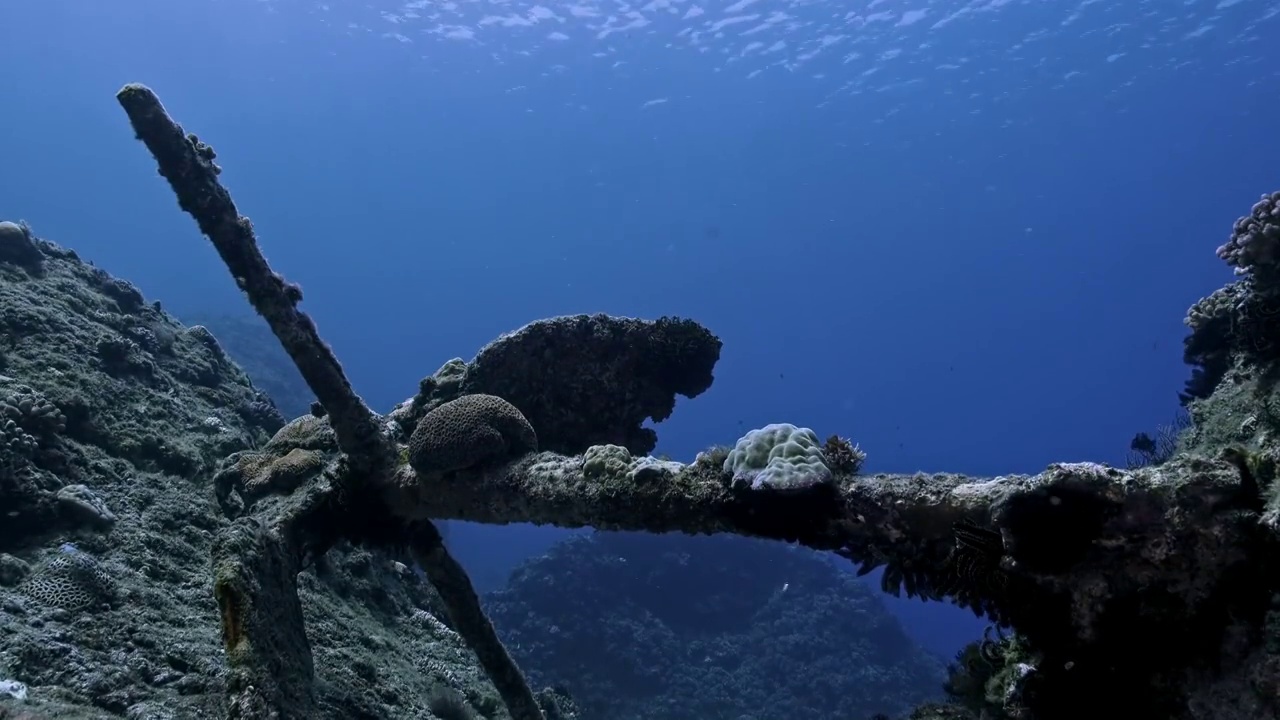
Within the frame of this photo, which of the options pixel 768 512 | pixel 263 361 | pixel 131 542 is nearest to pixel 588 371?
pixel 768 512

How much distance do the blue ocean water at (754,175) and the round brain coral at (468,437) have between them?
47.2 m

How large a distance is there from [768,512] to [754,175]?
346 ft

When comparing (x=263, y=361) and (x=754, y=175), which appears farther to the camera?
(x=754, y=175)

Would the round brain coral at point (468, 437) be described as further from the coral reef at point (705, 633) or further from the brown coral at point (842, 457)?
the coral reef at point (705, 633)

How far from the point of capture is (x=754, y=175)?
105m

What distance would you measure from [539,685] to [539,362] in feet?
51.3

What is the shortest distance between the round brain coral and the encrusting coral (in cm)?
3

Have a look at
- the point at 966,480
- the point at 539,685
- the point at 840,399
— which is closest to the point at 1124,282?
the point at 840,399

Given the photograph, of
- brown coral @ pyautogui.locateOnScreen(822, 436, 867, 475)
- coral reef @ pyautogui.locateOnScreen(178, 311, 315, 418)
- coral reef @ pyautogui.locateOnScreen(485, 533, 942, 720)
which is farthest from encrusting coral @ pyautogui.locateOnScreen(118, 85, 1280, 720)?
coral reef @ pyautogui.locateOnScreen(178, 311, 315, 418)

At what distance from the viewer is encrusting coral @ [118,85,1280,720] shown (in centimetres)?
354

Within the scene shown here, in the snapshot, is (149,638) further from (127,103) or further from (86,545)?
(127,103)

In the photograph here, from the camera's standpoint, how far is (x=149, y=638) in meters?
5.59

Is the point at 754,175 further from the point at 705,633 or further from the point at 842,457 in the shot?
the point at 842,457

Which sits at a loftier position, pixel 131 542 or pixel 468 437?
A: pixel 468 437
